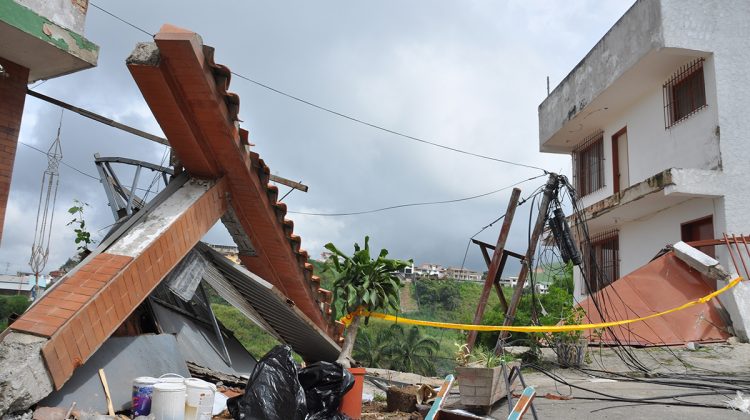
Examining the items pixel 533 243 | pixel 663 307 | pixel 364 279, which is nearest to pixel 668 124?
pixel 663 307

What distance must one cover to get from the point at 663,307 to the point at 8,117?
12083 mm

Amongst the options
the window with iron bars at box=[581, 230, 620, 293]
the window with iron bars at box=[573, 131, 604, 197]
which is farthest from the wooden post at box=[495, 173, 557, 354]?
the window with iron bars at box=[573, 131, 604, 197]

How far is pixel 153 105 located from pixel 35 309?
7.87 ft

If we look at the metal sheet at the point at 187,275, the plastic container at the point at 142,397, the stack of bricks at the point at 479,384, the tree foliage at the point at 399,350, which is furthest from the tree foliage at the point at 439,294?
the plastic container at the point at 142,397

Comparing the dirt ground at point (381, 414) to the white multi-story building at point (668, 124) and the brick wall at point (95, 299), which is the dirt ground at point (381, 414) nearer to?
the brick wall at point (95, 299)

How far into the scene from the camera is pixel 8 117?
606 centimetres

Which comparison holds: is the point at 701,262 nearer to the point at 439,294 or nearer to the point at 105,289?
the point at 105,289

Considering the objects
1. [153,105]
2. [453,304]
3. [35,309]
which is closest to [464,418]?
[35,309]

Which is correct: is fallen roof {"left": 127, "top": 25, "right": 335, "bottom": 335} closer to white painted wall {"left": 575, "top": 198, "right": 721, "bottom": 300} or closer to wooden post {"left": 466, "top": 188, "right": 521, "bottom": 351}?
wooden post {"left": 466, "top": 188, "right": 521, "bottom": 351}

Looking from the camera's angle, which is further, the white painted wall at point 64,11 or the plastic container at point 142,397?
the white painted wall at point 64,11

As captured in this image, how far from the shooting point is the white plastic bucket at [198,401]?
5.05m

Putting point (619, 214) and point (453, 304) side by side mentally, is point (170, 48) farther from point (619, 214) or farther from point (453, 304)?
point (453, 304)

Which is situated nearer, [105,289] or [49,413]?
[49,413]

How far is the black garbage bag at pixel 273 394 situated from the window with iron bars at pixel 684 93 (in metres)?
11.7
